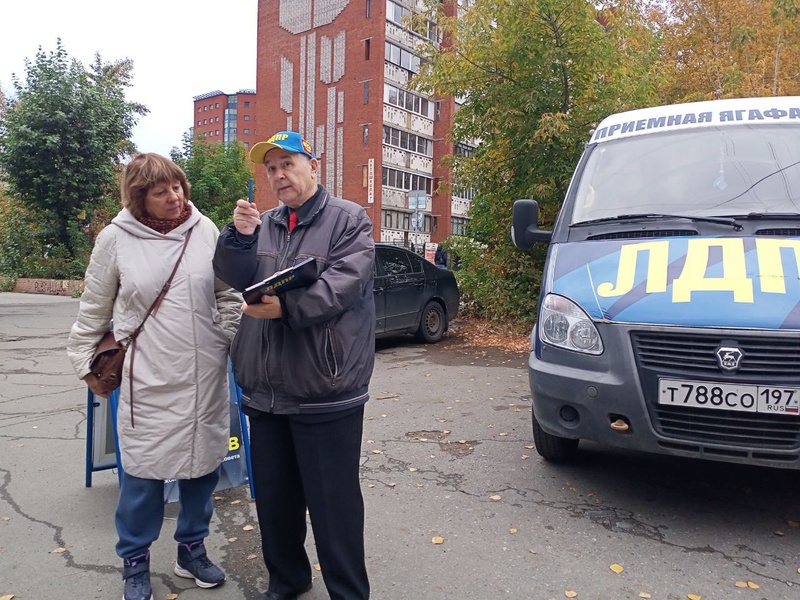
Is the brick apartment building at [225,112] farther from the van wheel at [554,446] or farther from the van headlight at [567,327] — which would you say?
the van headlight at [567,327]

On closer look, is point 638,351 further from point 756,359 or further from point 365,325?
point 365,325

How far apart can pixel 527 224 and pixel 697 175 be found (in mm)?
1110

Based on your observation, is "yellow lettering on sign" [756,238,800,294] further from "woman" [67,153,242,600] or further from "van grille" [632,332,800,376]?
"woman" [67,153,242,600]

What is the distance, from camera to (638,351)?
3.18m

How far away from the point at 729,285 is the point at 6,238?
78.2 feet

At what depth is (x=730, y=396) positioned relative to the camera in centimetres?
299

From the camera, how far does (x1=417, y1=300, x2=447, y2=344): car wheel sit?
995 cm

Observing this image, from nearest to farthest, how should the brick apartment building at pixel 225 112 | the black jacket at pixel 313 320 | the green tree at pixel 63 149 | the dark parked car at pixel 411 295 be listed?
the black jacket at pixel 313 320 → the dark parked car at pixel 411 295 → the green tree at pixel 63 149 → the brick apartment building at pixel 225 112

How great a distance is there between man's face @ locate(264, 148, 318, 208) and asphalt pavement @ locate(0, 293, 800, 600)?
1.67m

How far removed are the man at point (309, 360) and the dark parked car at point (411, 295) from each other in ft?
20.0

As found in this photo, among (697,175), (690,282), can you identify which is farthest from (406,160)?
(690,282)

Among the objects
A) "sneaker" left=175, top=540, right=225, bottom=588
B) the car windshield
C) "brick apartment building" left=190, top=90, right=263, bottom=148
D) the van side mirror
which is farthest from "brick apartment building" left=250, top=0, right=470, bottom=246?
"brick apartment building" left=190, top=90, right=263, bottom=148

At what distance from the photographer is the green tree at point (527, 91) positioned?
1005 cm

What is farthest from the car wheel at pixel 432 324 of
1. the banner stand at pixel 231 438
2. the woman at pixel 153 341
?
the woman at pixel 153 341
